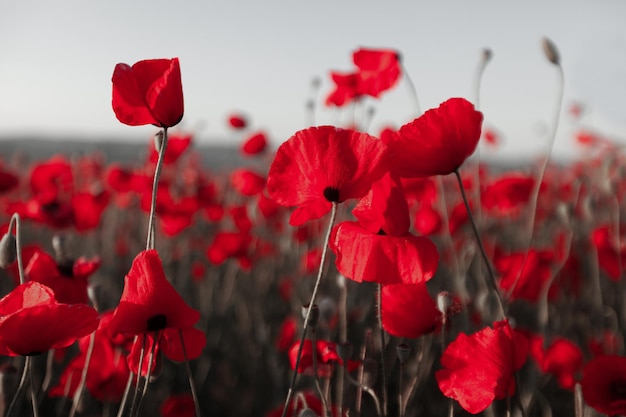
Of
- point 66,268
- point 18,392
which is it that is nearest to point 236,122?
point 66,268

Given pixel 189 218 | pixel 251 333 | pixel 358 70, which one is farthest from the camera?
pixel 251 333

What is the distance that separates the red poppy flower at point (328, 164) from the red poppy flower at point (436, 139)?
8cm

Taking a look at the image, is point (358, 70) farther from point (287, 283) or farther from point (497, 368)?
point (287, 283)

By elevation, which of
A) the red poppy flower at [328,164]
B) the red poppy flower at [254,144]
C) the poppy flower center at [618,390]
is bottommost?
the poppy flower center at [618,390]

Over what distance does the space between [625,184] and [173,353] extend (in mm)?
5541

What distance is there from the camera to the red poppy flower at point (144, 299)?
94 cm

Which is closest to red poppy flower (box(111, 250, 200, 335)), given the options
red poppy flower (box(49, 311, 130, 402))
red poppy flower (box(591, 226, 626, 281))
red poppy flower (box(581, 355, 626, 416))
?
red poppy flower (box(49, 311, 130, 402))

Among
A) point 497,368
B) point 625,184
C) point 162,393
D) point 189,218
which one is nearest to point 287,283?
point 189,218

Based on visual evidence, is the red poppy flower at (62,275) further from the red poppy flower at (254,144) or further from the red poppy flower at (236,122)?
the red poppy flower at (236,122)

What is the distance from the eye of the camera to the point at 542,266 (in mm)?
2309

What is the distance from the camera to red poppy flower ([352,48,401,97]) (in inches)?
72.7

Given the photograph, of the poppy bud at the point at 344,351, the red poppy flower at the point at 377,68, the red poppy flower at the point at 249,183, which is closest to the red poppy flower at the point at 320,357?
the poppy bud at the point at 344,351

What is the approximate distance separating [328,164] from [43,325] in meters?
0.53

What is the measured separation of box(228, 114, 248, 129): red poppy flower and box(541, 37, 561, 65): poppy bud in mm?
2616
